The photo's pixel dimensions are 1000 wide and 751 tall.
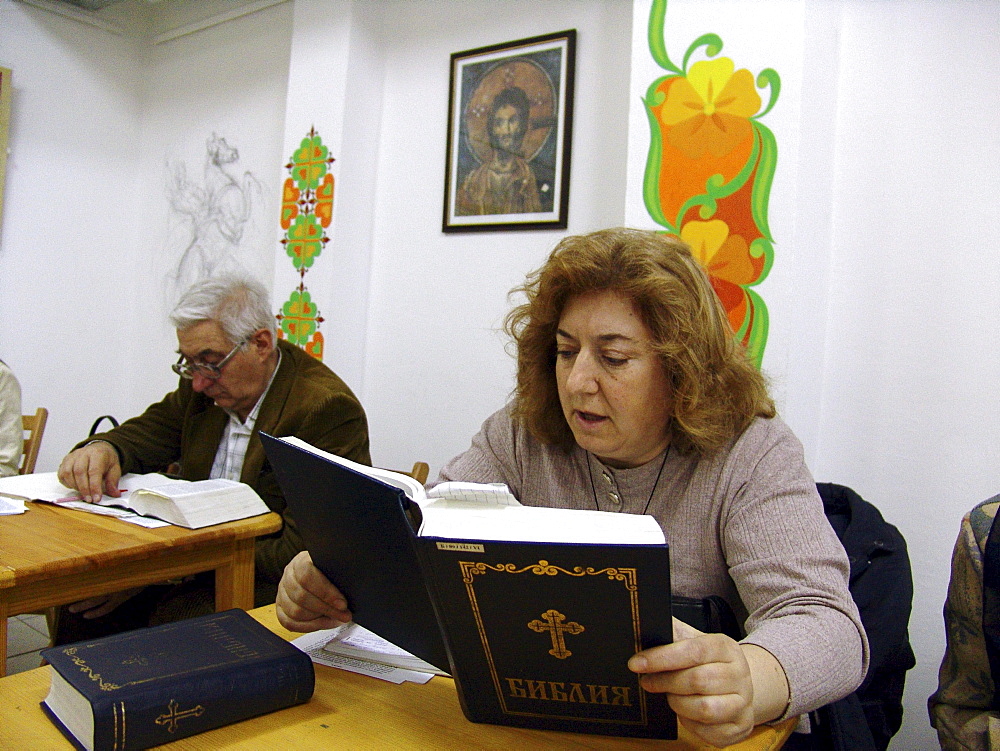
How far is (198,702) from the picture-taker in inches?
34.2

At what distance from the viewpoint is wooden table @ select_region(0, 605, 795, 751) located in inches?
33.9

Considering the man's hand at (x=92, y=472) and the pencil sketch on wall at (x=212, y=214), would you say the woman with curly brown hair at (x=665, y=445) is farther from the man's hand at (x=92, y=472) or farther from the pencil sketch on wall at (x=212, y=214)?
the pencil sketch on wall at (x=212, y=214)

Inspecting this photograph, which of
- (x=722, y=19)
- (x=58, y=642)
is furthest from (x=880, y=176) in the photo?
(x=58, y=642)

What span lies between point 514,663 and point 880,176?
1996mm

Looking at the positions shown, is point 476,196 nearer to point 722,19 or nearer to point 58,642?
point 722,19

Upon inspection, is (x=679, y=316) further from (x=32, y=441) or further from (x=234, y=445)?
(x=32, y=441)

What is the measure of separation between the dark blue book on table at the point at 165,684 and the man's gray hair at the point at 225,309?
132cm

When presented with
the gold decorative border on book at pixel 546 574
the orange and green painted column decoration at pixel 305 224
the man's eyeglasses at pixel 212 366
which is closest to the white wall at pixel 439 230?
the orange and green painted column decoration at pixel 305 224

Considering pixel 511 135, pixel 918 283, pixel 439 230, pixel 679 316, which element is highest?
pixel 511 135

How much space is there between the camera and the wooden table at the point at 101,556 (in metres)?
1.40

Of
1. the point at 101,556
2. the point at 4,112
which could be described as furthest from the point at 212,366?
the point at 4,112

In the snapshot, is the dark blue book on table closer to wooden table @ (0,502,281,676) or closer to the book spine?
the book spine

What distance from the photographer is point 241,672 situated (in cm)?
91

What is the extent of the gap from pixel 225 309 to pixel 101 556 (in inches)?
37.0
